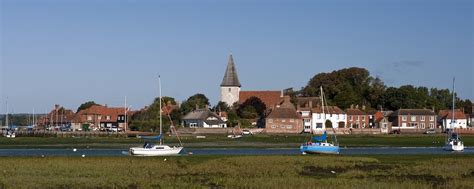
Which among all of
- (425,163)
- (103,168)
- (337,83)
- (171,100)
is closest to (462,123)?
(337,83)

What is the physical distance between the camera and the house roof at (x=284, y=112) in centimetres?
15166

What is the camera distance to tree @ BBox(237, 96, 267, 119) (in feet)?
537

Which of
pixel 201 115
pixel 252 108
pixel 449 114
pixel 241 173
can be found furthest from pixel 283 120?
pixel 241 173

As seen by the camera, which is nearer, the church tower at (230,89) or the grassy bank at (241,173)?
the grassy bank at (241,173)

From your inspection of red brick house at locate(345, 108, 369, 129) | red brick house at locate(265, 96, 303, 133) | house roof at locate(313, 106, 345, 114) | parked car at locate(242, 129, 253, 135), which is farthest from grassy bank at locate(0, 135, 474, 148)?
red brick house at locate(345, 108, 369, 129)

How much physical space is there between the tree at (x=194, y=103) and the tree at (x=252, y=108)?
939 centimetres

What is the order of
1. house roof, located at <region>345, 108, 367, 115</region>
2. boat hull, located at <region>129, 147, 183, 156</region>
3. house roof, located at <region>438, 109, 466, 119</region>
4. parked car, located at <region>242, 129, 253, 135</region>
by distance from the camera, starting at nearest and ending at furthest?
boat hull, located at <region>129, 147, 183, 156</region> < parked car, located at <region>242, 129, 253, 135</region> < house roof, located at <region>345, 108, 367, 115</region> < house roof, located at <region>438, 109, 466, 119</region>

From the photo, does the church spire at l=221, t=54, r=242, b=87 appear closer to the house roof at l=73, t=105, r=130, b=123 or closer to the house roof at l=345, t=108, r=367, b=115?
the house roof at l=73, t=105, r=130, b=123

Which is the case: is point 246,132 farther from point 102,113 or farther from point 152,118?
point 102,113

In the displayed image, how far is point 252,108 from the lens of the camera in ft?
543

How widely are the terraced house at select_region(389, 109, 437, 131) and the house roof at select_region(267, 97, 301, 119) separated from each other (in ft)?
74.8

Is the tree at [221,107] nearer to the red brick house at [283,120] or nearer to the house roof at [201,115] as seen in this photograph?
the house roof at [201,115]

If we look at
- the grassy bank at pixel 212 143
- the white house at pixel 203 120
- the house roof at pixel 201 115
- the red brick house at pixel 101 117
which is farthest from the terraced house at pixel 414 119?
the red brick house at pixel 101 117

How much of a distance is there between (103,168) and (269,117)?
102 m
